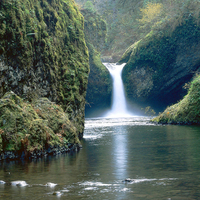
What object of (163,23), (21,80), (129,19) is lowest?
(21,80)

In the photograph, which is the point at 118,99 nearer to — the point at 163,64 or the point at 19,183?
the point at 163,64

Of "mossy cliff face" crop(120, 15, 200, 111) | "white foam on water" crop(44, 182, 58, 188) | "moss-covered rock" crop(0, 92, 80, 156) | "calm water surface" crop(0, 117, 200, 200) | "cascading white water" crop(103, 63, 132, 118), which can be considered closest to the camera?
"calm water surface" crop(0, 117, 200, 200)

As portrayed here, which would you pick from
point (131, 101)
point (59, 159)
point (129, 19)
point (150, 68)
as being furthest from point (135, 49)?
point (59, 159)

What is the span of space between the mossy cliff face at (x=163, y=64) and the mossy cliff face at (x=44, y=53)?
21.6 metres

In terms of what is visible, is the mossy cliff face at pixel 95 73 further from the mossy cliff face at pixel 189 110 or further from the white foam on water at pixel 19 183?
the white foam on water at pixel 19 183

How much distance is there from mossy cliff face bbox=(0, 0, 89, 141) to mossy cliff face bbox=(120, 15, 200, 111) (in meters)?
21.6

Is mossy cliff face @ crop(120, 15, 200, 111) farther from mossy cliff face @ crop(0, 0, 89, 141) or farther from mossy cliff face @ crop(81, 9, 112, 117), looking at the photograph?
mossy cliff face @ crop(0, 0, 89, 141)

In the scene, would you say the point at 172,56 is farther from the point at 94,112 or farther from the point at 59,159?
the point at 59,159

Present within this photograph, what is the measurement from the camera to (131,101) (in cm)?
4391

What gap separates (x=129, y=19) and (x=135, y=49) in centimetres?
2906

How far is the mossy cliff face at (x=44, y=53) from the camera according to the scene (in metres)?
12.0

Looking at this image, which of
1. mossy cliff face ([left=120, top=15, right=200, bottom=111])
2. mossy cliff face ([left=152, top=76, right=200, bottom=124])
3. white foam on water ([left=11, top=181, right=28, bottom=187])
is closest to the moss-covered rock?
white foam on water ([left=11, top=181, right=28, bottom=187])

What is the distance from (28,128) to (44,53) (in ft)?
17.0

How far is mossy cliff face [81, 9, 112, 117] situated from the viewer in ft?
145
